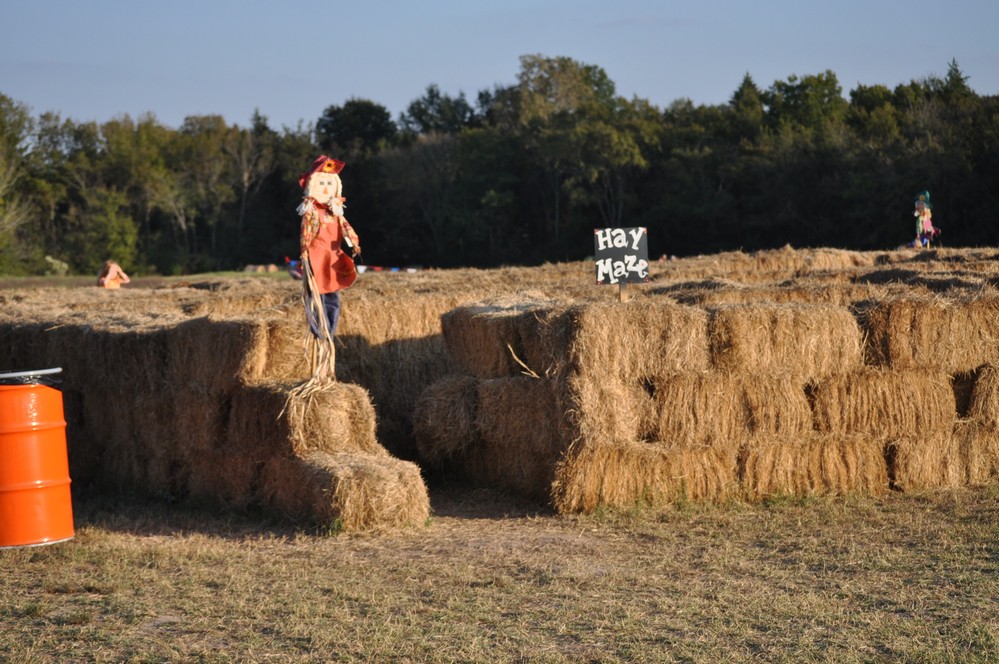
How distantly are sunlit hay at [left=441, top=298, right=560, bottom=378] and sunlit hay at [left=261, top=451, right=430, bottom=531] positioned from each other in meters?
1.74

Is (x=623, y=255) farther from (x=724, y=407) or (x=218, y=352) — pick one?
(x=218, y=352)

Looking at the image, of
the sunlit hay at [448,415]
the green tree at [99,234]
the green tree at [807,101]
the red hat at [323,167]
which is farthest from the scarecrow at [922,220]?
the green tree at [99,234]

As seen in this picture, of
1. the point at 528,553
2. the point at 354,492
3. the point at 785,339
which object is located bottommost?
the point at 528,553

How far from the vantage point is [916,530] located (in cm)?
994

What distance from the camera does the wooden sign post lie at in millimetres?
13250

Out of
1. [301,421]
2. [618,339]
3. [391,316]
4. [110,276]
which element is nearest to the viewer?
[301,421]

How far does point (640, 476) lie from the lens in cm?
1117

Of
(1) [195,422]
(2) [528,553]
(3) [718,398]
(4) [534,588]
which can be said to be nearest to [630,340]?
(3) [718,398]

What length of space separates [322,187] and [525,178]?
61.6 m

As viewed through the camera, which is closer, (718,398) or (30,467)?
(30,467)

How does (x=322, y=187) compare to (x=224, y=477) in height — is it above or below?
above

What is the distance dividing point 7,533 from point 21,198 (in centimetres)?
6898

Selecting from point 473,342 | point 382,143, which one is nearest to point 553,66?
point 382,143

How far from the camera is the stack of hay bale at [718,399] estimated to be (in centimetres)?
1107
